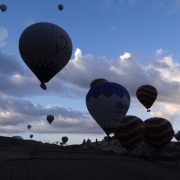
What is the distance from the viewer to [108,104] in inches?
1521

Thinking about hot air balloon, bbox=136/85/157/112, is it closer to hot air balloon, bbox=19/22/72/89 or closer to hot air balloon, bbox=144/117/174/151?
hot air balloon, bbox=144/117/174/151

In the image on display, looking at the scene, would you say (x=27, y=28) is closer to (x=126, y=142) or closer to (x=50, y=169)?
(x=50, y=169)

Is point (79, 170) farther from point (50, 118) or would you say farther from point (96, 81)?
point (50, 118)

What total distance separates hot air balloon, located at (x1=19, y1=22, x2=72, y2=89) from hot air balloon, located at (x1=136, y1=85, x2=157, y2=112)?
2384cm

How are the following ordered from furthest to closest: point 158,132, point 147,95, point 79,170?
1. point 147,95
2. point 158,132
3. point 79,170

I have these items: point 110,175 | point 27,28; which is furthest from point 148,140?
point 27,28

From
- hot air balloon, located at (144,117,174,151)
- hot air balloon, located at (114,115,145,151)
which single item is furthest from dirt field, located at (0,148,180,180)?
hot air balloon, located at (144,117,174,151)

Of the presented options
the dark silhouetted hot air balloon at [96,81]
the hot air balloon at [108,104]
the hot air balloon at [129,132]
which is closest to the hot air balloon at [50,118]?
the dark silhouetted hot air balloon at [96,81]

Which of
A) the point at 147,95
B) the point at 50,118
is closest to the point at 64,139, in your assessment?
the point at 50,118

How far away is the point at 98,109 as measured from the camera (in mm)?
38844

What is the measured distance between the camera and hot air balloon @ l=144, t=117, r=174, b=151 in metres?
49.7

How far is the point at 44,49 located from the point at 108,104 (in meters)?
8.12

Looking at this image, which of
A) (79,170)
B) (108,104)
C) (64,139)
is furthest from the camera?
(64,139)

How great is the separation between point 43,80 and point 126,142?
16690 millimetres
